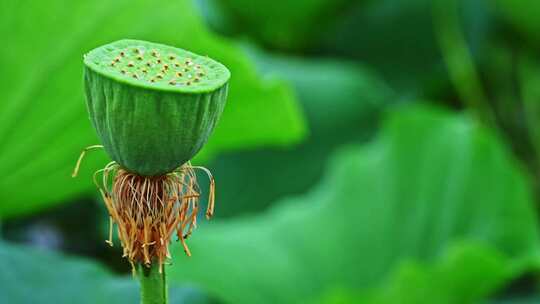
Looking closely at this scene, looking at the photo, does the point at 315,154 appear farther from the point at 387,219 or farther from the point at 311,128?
the point at 387,219

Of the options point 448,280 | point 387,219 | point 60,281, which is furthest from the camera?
point 387,219

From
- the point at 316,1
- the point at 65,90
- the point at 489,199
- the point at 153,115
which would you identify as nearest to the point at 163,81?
the point at 153,115

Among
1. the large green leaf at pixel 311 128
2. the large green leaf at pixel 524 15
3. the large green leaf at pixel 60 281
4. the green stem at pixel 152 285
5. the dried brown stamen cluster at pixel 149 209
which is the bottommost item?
the green stem at pixel 152 285

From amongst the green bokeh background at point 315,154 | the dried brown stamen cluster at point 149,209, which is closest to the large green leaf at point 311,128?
the green bokeh background at point 315,154

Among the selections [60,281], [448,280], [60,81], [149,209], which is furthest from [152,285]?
[448,280]

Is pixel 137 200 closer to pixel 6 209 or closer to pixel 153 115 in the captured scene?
pixel 153 115

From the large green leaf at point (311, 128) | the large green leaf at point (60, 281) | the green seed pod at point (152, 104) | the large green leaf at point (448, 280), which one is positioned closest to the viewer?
the green seed pod at point (152, 104)

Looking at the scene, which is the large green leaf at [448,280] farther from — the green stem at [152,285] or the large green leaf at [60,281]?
the green stem at [152,285]

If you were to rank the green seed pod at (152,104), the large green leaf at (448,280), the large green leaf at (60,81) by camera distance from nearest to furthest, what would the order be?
the green seed pod at (152,104) < the large green leaf at (60,81) < the large green leaf at (448,280)

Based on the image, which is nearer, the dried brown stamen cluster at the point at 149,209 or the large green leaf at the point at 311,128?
the dried brown stamen cluster at the point at 149,209
